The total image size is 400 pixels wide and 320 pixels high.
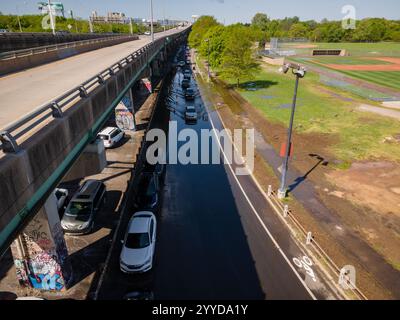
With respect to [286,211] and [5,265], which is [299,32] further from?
[5,265]

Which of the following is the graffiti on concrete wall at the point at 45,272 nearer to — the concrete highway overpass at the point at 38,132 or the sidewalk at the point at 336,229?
A: the concrete highway overpass at the point at 38,132

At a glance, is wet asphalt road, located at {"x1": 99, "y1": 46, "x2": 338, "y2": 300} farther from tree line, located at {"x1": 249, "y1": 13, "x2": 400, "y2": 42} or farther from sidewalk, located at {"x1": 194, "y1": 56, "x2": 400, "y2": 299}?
tree line, located at {"x1": 249, "y1": 13, "x2": 400, "y2": 42}

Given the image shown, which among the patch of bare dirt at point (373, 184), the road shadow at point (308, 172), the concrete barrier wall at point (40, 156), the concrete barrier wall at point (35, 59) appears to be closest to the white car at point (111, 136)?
the concrete barrier wall at point (35, 59)

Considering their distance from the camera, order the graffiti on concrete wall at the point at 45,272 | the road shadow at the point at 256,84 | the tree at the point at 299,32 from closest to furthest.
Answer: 1. the graffiti on concrete wall at the point at 45,272
2. the road shadow at the point at 256,84
3. the tree at the point at 299,32

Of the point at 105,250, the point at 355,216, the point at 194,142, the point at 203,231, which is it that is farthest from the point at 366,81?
the point at 105,250

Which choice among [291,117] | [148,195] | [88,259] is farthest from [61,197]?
[291,117]
